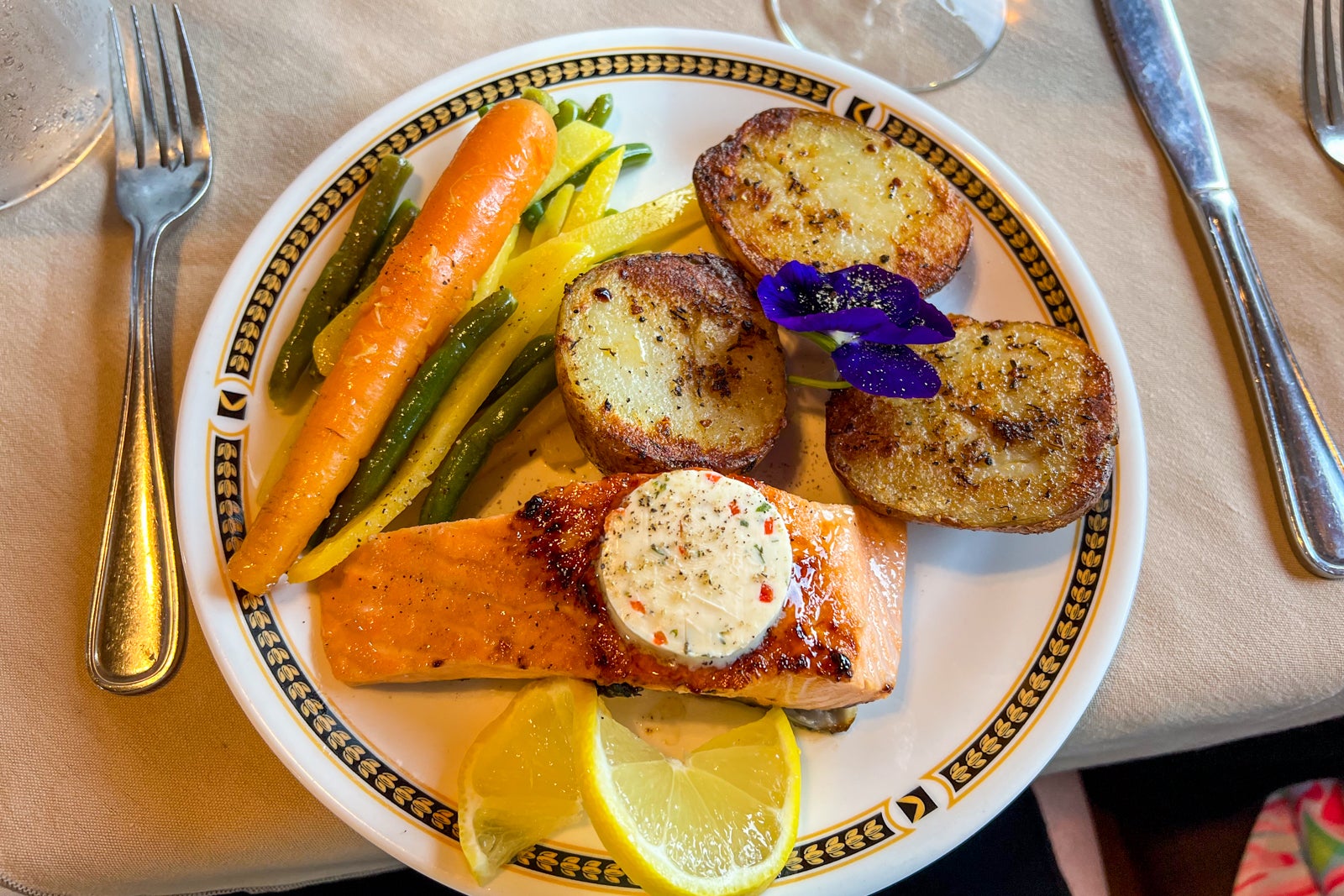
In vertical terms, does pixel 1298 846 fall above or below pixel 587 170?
below

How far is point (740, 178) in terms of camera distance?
91.0 inches

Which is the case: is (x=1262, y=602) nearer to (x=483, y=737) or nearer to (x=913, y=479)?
(x=913, y=479)

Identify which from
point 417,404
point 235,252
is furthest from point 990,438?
point 235,252

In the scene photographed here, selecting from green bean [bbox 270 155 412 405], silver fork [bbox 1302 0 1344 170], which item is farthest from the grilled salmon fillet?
silver fork [bbox 1302 0 1344 170]

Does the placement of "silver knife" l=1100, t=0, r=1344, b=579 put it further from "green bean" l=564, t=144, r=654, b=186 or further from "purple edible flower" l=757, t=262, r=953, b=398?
"green bean" l=564, t=144, r=654, b=186

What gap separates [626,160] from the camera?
254 centimetres

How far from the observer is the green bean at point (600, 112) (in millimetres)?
2533

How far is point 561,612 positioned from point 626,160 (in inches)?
53.5

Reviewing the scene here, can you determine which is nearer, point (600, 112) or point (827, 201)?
point (827, 201)

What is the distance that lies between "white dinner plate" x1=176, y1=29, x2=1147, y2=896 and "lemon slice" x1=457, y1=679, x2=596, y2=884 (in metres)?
0.06

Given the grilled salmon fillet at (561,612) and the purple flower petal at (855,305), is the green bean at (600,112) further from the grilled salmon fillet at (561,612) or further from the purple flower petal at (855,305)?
the grilled salmon fillet at (561,612)

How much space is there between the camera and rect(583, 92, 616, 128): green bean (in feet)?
8.31

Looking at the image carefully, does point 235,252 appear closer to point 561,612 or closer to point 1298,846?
point 561,612

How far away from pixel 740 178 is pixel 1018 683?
4.72 feet
